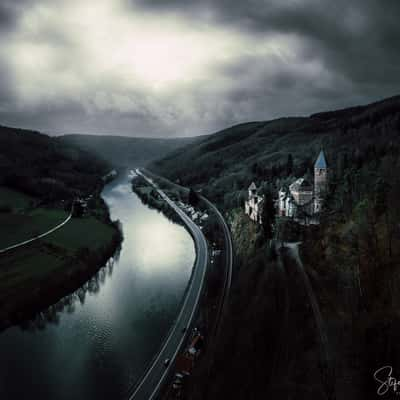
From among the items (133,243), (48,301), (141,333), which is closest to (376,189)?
(141,333)

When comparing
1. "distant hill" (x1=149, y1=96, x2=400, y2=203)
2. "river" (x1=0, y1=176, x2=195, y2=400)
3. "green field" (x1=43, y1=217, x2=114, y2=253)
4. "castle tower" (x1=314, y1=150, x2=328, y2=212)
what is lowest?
"river" (x1=0, y1=176, x2=195, y2=400)

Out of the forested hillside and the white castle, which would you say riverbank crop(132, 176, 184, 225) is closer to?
the white castle

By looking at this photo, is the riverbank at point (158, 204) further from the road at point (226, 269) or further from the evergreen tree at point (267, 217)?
the evergreen tree at point (267, 217)

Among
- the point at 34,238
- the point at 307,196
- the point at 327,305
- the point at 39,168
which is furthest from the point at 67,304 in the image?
the point at 39,168

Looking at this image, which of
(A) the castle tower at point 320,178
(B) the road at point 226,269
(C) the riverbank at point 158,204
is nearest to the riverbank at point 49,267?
(B) the road at point 226,269

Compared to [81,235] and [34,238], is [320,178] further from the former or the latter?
[34,238]

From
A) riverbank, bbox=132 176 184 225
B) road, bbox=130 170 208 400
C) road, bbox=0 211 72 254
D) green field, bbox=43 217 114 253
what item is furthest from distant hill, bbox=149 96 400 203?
road, bbox=0 211 72 254
